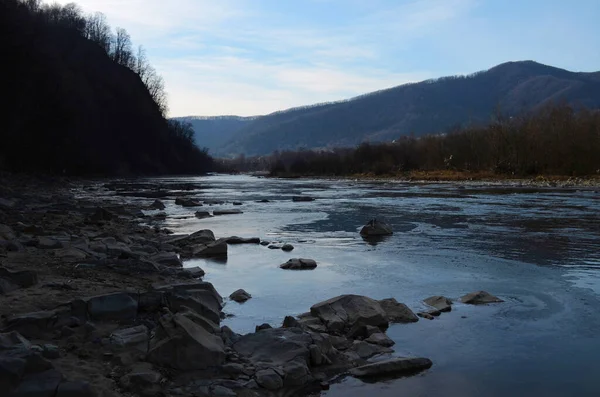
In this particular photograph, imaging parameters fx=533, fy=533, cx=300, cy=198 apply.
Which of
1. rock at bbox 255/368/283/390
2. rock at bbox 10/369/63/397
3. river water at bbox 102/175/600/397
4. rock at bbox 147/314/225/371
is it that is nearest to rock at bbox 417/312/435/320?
river water at bbox 102/175/600/397

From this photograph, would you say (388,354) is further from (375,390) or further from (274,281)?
(274,281)

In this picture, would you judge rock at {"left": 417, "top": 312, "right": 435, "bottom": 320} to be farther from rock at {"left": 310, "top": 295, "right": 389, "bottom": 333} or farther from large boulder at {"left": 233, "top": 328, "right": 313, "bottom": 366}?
large boulder at {"left": 233, "top": 328, "right": 313, "bottom": 366}

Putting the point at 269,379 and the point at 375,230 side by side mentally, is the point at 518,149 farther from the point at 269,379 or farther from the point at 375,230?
the point at 269,379

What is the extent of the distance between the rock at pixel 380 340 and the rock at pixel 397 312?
99 centimetres

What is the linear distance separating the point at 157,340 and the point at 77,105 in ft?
227

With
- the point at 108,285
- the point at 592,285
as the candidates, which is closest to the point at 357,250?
the point at 592,285

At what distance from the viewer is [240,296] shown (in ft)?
33.3

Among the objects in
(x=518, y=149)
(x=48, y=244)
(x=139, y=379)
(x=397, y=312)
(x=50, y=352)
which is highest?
(x=518, y=149)

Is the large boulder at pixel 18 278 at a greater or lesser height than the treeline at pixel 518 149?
lesser

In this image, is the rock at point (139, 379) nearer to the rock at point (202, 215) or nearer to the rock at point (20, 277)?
the rock at point (20, 277)

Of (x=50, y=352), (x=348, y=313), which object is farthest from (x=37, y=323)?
(x=348, y=313)

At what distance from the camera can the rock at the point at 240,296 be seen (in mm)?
10070

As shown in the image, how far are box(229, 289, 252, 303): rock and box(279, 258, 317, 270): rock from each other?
2.95 metres

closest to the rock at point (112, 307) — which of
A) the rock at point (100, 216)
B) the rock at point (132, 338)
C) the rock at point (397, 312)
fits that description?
the rock at point (132, 338)
